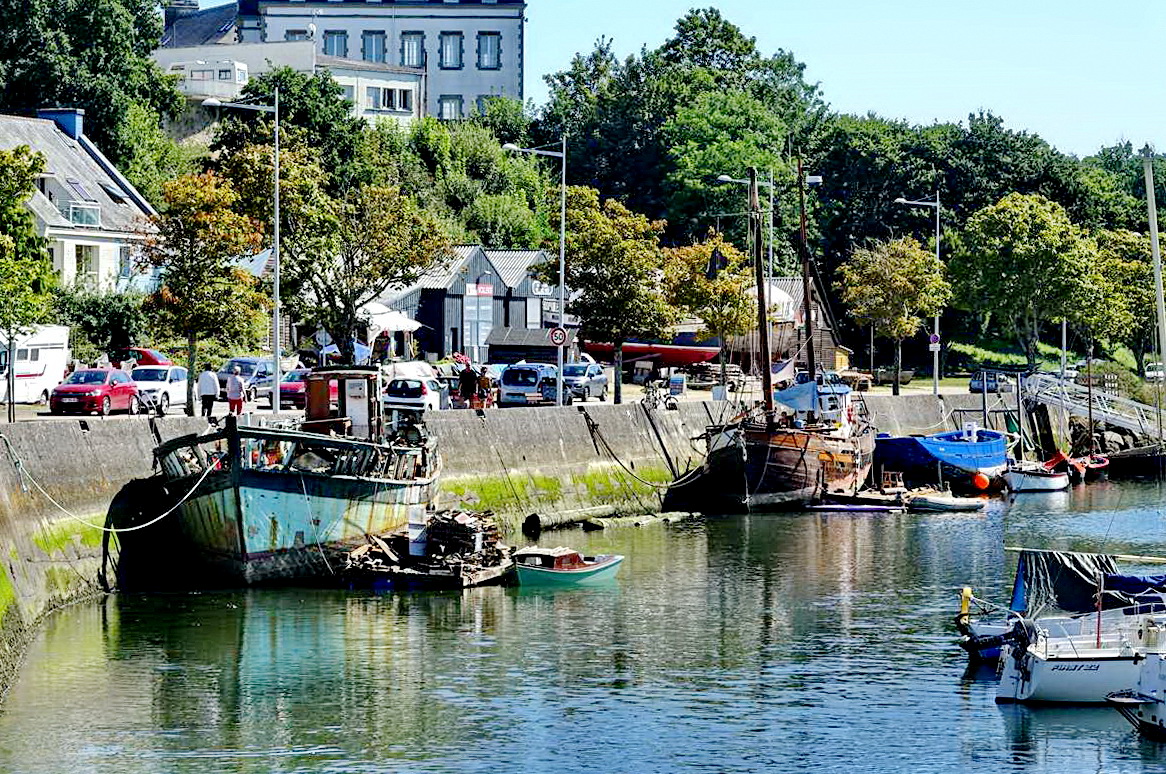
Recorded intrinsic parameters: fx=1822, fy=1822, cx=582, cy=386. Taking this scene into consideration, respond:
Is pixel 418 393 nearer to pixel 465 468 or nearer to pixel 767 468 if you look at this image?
pixel 465 468

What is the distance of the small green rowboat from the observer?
40.6 m

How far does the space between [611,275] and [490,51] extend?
6668cm

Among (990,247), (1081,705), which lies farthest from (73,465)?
(990,247)

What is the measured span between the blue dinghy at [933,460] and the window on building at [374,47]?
75.7 metres

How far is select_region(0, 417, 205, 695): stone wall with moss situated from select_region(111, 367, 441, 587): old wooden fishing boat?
827mm

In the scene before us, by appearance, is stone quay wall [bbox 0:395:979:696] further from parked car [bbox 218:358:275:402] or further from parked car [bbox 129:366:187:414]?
parked car [bbox 129:366:187:414]

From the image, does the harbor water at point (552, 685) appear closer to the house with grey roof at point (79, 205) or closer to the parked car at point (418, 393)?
the parked car at point (418, 393)

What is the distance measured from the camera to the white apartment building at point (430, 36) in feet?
434

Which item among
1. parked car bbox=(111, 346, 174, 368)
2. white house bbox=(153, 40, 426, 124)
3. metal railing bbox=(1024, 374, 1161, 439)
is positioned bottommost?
metal railing bbox=(1024, 374, 1161, 439)

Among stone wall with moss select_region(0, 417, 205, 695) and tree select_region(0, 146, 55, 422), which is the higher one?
tree select_region(0, 146, 55, 422)

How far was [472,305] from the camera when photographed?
90312mm

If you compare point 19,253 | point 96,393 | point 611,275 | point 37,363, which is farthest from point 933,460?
point 19,253

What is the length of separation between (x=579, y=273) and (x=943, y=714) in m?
44.1

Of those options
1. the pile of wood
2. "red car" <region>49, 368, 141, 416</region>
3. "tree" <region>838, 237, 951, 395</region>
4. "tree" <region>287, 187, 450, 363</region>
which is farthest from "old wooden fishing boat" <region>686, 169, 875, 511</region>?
"tree" <region>838, 237, 951, 395</region>
